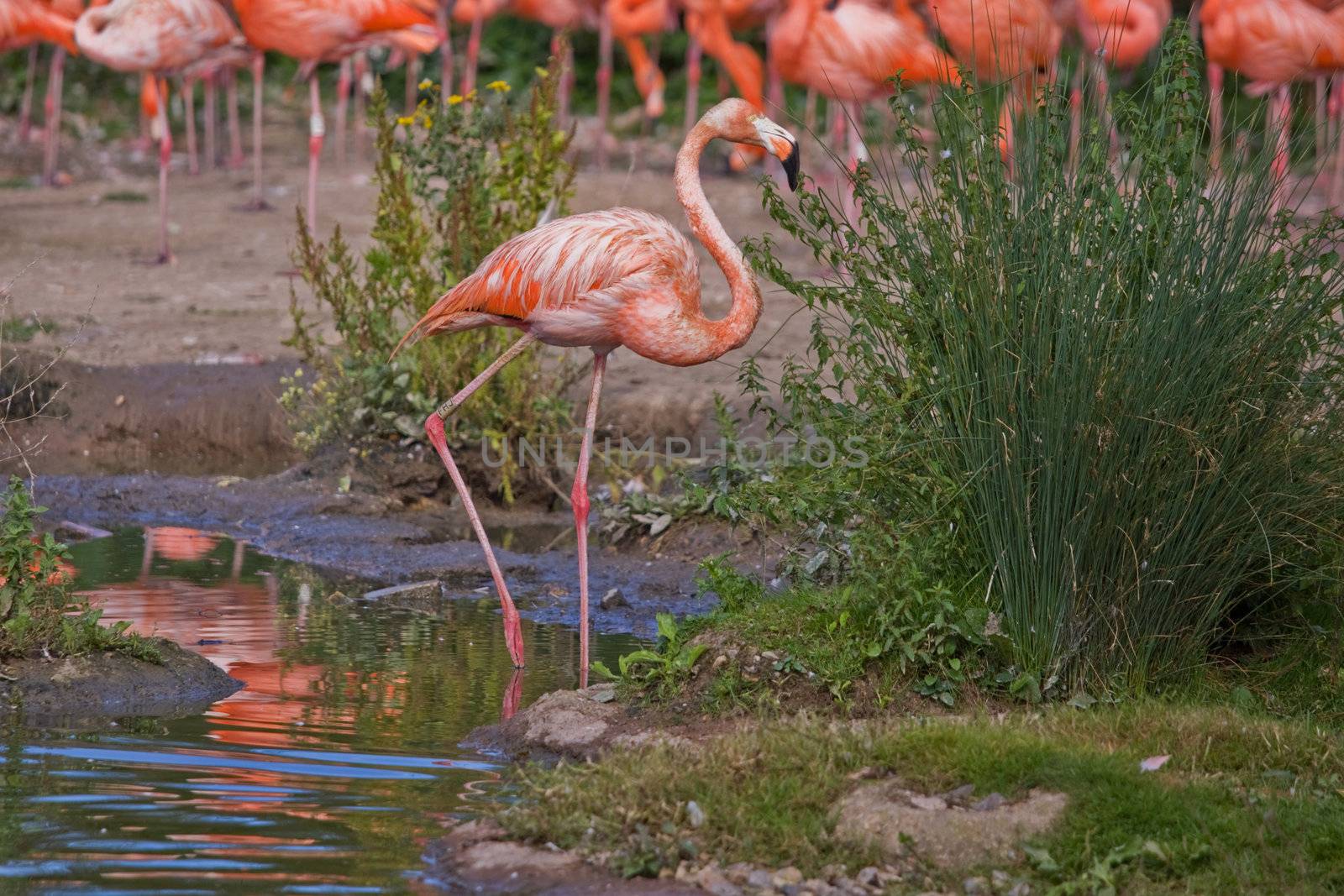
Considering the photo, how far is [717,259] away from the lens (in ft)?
19.5

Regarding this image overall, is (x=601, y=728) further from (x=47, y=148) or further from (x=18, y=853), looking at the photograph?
(x=47, y=148)

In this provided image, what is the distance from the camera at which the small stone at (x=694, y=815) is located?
3914mm

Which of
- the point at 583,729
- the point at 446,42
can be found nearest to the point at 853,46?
the point at 446,42

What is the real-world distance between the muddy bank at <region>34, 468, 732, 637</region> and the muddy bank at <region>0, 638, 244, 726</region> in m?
1.65

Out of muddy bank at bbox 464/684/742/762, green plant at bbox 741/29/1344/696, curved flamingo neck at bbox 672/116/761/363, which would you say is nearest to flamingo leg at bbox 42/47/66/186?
curved flamingo neck at bbox 672/116/761/363

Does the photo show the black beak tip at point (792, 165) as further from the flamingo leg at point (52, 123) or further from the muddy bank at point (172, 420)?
the flamingo leg at point (52, 123)

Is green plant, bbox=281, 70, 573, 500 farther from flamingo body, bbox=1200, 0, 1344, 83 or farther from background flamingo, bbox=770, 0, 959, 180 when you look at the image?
flamingo body, bbox=1200, 0, 1344, 83

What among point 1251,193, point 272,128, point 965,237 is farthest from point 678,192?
point 272,128

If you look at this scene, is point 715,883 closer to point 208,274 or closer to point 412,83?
point 208,274

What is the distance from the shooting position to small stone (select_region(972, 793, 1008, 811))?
3.96 meters

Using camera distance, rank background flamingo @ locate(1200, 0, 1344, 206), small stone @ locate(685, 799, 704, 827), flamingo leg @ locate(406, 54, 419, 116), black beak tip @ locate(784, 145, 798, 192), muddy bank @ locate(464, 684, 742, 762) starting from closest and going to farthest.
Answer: small stone @ locate(685, 799, 704, 827) < muddy bank @ locate(464, 684, 742, 762) < black beak tip @ locate(784, 145, 798, 192) < background flamingo @ locate(1200, 0, 1344, 206) < flamingo leg @ locate(406, 54, 419, 116)

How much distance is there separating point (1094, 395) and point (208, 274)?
8151 mm

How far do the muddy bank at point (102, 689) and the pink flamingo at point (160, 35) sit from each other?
6.82 meters

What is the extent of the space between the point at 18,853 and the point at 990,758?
2.23 metres
